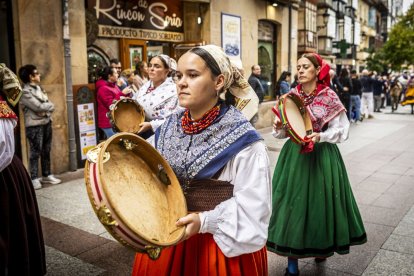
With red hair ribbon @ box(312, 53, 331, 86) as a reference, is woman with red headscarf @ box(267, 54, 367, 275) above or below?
below

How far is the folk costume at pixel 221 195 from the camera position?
6.01 feet

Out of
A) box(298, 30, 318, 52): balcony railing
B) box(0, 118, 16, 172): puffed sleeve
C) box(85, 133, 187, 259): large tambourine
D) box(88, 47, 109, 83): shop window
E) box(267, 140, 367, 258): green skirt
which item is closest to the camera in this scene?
box(85, 133, 187, 259): large tambourine

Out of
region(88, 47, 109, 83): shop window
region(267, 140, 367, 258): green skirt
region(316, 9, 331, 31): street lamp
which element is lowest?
region(267, 140, 367, 258): green skirt

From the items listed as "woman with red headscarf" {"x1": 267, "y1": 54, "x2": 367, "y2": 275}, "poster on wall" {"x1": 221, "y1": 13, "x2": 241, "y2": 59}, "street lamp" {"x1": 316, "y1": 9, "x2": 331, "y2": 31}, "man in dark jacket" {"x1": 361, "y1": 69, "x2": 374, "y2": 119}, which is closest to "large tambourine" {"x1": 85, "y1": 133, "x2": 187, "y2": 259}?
"woman with red headscarf" {"x1": 267, "y1": 54, "x2": 367, "y2": 275}

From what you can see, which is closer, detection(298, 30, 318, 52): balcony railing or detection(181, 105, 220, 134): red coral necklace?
detection(181, 105, 220, 134): red coral necklace

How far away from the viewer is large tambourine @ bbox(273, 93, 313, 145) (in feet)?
11.1

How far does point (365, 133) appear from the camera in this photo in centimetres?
1202

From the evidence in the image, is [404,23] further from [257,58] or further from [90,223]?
[90,223]

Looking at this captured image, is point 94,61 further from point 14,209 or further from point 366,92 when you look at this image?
point 366,92

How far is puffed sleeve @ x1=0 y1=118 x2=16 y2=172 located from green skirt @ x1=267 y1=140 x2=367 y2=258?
82.4 inches

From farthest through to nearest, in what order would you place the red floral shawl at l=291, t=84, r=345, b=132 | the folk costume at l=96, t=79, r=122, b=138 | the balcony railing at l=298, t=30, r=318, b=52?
the balcony railing at l=298, t=30, r=318, b=52 < the folk costume at l=96, t=79, r=122, b=138 < the red floral shawl at l=291, t=84, r=345, b=132

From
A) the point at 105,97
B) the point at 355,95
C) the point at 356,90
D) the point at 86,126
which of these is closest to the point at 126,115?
the point at 105,97

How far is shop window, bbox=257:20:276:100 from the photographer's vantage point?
545 inches

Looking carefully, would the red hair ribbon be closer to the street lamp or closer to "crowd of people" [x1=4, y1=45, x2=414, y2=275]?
"crowd of people" [x1=4, y1=45, x2=414, y2=275]
